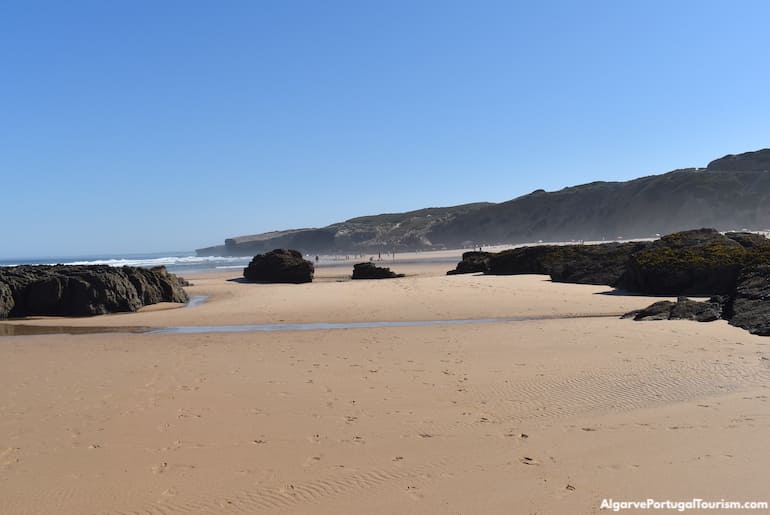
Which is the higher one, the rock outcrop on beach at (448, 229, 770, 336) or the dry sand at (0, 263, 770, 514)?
the rock outcrop on beach at (448, 229, 770, 336)

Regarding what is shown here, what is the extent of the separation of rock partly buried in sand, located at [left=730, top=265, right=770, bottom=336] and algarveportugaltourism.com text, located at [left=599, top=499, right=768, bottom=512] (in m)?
7.67

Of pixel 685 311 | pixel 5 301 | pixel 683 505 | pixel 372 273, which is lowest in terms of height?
pixel 683 505

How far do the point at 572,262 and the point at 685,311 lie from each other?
1096 centimetres

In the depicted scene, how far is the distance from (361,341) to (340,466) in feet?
21.4

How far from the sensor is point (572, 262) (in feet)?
76.4

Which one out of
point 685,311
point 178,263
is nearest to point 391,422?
point 685,311

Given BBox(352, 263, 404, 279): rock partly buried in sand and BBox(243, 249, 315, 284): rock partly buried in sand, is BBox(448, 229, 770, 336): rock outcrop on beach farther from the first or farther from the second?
BBox(243, 249, 315, 284): rock partly buried in sand

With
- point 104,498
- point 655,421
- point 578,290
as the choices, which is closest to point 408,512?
point 104,498

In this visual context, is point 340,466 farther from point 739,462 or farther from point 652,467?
point 739,462

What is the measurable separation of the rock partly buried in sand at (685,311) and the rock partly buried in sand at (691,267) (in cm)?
365

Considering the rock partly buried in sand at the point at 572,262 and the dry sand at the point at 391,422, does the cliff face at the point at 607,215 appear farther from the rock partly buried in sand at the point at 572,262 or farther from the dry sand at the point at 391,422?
Answer: the dry sand at the point at 391,422

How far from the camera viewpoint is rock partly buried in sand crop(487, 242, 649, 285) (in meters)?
21.7

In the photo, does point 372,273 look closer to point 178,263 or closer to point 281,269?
point 281,269

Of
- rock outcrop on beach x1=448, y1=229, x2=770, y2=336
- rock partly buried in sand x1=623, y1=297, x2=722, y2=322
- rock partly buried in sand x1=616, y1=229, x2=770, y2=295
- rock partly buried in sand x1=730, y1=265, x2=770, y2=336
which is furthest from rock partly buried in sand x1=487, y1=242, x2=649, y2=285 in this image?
rock partly buried in sand x1=623, y1=297, x2=722, y2=322
